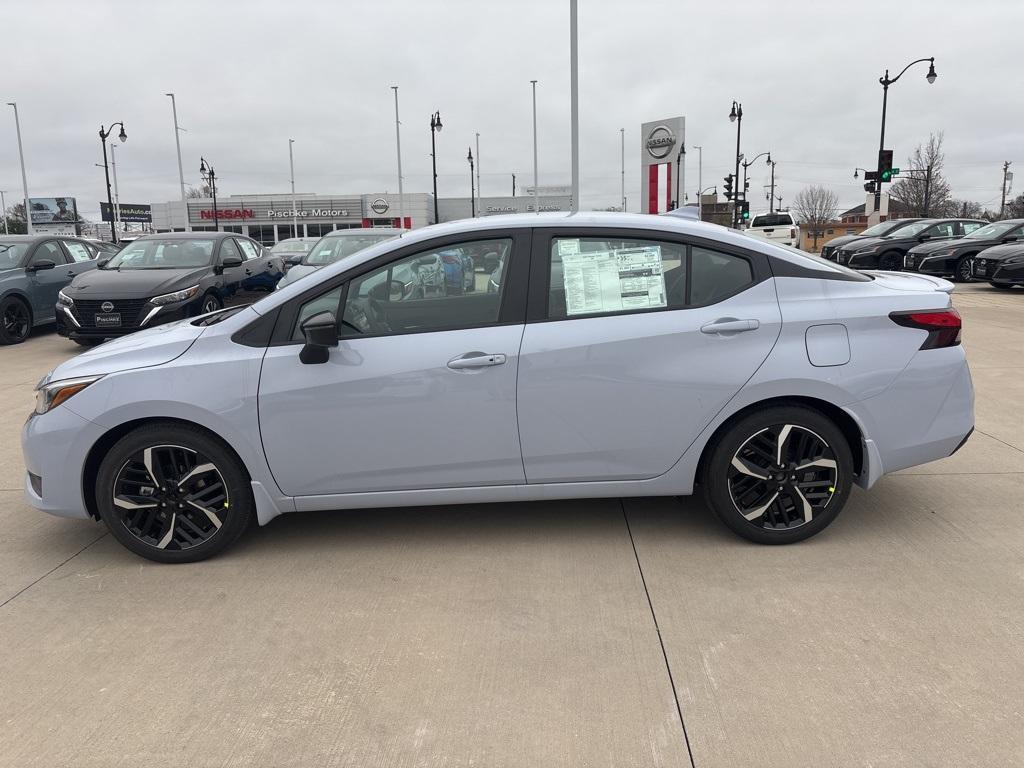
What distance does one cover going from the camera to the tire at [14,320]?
446 inches

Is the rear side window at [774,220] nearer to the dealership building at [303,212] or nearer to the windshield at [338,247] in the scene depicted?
the windshield at [338,247]

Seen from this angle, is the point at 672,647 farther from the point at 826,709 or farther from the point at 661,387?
the point at 661,387

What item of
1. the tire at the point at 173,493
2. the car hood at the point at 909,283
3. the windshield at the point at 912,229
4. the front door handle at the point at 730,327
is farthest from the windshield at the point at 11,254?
the windshield at the point at 912,229

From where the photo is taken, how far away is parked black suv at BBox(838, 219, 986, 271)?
20484 millimetres

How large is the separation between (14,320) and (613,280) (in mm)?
11093

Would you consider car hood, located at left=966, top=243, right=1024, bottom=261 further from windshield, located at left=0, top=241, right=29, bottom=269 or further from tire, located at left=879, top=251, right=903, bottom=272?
windshield, located at left=0, top=241, right=29, bottom=269

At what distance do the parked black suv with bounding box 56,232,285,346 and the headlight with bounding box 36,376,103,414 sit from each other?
20.7 ft

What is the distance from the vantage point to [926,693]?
2.63 meters

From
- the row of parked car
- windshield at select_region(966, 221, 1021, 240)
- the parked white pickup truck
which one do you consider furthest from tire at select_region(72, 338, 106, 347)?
the parked white pickup truck

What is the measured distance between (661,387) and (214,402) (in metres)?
2.07

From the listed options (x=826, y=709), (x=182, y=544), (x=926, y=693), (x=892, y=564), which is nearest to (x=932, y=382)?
(x=892, y=564)

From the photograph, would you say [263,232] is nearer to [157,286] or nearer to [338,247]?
[338,247]

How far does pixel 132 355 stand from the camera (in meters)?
3.74

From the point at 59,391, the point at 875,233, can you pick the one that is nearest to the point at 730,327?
the point at 59,391
